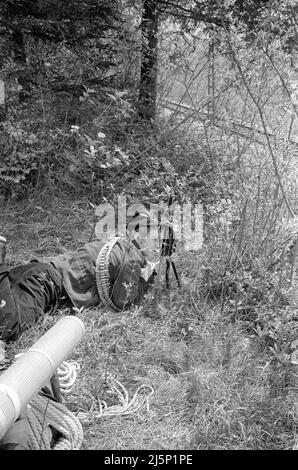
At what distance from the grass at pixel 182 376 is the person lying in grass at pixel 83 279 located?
0.08 meters

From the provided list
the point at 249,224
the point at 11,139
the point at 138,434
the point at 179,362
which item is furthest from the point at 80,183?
the point at 138,434

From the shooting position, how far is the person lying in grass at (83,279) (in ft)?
7.70

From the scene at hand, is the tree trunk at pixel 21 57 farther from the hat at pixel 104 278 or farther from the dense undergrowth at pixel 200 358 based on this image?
the hat at pixel 104 278

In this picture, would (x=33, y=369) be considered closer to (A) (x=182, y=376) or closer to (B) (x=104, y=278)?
(A) (x=182, y=376)

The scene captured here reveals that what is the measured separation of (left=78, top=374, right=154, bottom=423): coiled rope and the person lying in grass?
0.47 metres

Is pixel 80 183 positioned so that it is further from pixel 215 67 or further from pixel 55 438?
pixel 55 438

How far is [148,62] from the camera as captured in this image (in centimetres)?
449

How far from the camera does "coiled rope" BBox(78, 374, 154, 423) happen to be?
1.82m

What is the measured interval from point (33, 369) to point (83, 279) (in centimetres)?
124

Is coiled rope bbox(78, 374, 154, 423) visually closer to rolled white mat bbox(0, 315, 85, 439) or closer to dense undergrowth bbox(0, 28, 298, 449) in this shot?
dense undergrowth bbox(0, 28, 298, 449)

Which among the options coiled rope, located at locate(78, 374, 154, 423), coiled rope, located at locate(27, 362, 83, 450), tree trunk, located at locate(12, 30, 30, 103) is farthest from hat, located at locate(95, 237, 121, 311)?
tree trunk, located at locate(12, 30, 30, 103)

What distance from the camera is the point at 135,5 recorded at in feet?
13.5

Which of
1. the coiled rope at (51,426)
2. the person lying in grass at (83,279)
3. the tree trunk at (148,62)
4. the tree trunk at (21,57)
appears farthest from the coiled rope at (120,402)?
the tree trunk at (148,62)

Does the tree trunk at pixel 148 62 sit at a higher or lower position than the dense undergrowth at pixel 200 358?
higher
